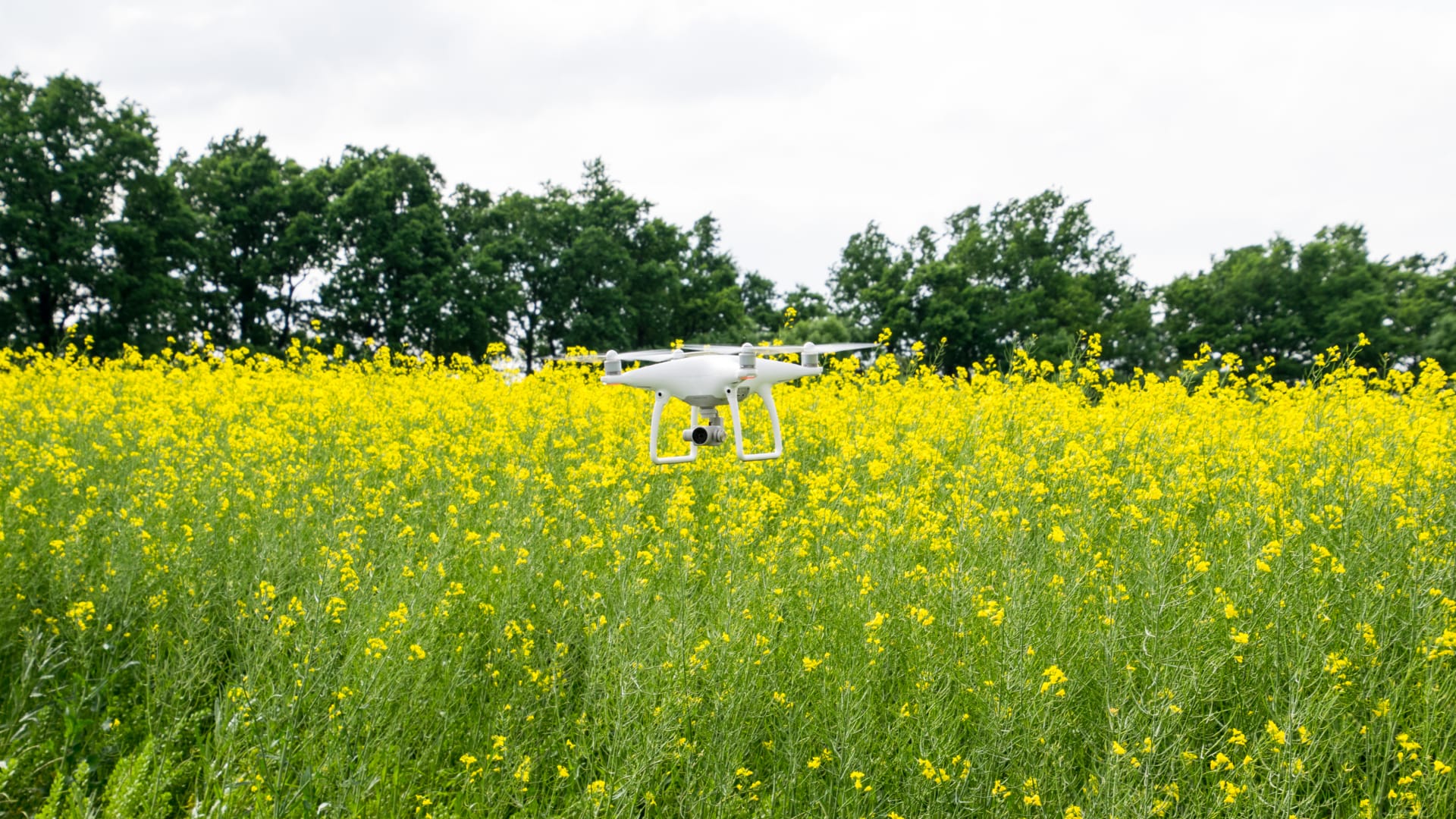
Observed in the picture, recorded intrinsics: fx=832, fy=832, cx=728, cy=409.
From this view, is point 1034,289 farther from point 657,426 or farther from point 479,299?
point 657,426

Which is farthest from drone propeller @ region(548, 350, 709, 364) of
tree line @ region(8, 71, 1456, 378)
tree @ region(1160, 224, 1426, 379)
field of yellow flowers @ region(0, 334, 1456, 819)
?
tree @ region(1160, 224, 1426, 379)

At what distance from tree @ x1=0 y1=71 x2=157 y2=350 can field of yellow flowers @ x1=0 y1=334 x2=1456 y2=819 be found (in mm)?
22009

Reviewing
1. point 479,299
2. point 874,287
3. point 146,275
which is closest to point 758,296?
point 874,287

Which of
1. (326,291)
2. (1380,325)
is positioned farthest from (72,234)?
(1380,325)

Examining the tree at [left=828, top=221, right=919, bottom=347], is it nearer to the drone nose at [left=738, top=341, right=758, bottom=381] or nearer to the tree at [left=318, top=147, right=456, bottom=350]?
the tree at [left=318, top=147, right=456, bottom=350]

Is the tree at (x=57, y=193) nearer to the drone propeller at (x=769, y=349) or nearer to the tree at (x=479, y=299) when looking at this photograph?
the tree at (x=479, y=299)

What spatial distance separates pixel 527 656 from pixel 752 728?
1.01m

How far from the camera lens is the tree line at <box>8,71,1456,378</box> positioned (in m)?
23.5

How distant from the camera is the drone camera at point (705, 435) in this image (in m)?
1.64

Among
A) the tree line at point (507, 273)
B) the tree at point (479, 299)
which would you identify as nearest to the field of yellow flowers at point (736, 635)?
the tree line at point (507, 273)

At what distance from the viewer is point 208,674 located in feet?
11.8

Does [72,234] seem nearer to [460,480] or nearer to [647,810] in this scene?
[460,480]

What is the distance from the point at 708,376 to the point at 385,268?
1168 inches

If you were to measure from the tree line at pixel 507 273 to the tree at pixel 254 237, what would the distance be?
84 mm
